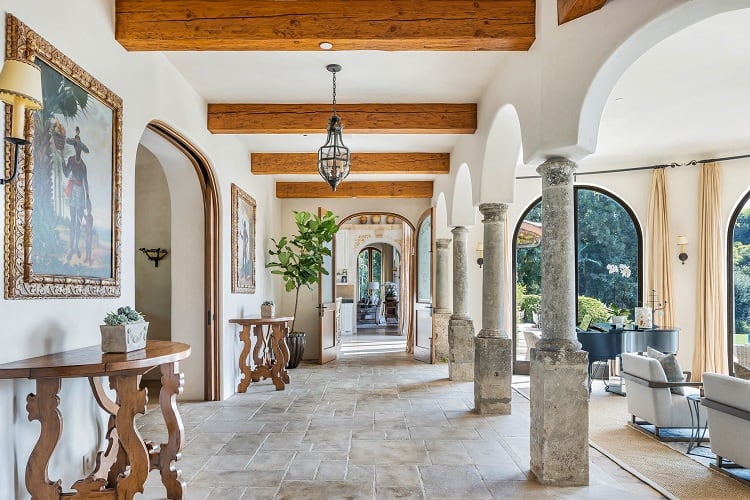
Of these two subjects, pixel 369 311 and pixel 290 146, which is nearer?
pixel 290 146

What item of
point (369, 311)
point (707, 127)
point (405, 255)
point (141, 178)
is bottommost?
point (369, 311)

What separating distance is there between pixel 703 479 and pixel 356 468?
2452 millimetres

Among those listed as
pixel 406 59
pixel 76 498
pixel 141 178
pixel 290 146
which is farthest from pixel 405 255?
pixel 76 498

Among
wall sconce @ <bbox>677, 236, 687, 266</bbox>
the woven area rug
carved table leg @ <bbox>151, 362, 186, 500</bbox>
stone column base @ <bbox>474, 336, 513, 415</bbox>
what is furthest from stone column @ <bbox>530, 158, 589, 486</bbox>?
wall sconce @ <bbox>677, 236, 687, 266</bbox>

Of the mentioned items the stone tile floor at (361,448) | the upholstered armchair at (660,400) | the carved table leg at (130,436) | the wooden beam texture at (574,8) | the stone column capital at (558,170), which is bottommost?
the stone tile floor at (361,448)

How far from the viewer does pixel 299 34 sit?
3555 millimetres

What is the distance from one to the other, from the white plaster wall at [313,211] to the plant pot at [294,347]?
1.31m

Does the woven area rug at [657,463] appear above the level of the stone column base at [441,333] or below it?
below

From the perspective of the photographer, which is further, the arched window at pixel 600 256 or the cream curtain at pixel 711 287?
the arched window at pixel 600 256

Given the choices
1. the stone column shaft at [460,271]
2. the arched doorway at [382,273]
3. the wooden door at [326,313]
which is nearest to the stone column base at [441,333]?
the stone column shaft at [460,271]

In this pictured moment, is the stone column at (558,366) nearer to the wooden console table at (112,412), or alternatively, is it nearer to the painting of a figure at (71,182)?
the wooden console table at (112,412)

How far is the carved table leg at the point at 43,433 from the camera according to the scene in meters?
2.48

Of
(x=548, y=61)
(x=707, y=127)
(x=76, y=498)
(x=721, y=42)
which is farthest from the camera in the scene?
(x=707, y=127)

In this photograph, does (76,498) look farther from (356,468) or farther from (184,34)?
(184,34)
